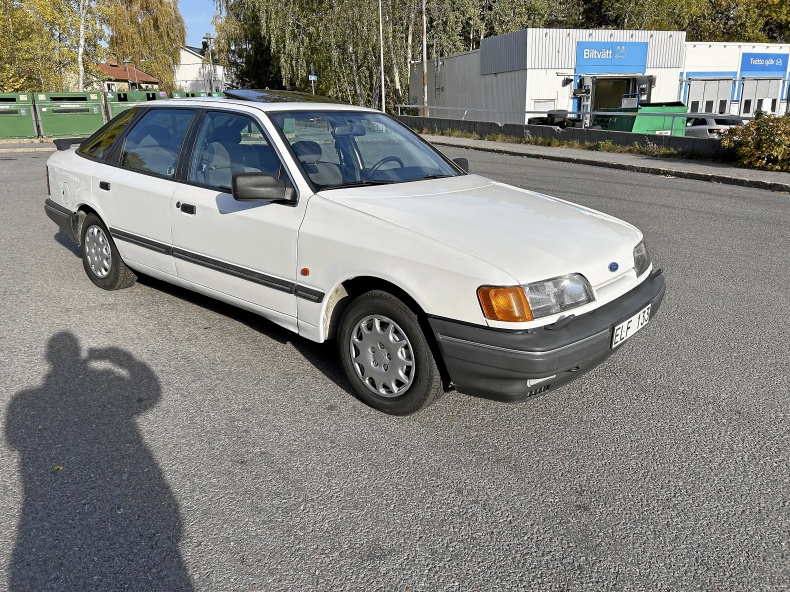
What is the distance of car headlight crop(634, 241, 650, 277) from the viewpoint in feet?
12.4

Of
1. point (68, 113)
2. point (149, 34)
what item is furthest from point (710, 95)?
point (149, 34)

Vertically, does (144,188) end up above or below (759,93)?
below

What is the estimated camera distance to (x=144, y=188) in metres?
4.84

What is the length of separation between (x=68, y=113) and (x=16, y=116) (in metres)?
1.64

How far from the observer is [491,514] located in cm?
278

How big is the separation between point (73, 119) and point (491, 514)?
24.7 metres

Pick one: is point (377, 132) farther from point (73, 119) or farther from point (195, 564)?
point (73, 119)

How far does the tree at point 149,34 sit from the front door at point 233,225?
48748 millimetres

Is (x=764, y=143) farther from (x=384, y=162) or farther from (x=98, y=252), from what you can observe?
(x=98, y=252)

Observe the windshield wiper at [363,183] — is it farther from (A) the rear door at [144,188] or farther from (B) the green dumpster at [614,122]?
(B) the green dumpster at [614,122]

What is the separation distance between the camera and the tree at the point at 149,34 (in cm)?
4684

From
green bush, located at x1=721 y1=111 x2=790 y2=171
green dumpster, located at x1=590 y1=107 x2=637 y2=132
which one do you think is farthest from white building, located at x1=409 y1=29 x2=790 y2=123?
green bush, located at x1=721 y1=111 x2=790 y2=171

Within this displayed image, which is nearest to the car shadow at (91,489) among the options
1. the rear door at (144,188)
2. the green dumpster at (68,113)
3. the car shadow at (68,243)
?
the rear door at (144,188)

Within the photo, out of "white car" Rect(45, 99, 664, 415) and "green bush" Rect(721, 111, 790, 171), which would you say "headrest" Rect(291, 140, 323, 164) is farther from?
"green bush" Rect(721, 111, 790, 171)
